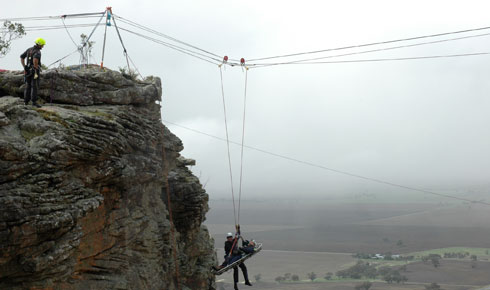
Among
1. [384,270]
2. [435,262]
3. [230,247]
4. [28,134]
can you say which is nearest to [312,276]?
[384,270]

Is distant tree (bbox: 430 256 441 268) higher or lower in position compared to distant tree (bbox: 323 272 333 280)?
higher

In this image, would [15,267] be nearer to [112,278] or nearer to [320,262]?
[112,278]

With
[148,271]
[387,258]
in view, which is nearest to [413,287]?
[387,258]

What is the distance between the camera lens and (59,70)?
1745 centimetres

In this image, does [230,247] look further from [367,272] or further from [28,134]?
[367,272]

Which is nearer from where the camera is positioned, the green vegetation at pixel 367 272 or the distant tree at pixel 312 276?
the green vegetation at pixel 367 272

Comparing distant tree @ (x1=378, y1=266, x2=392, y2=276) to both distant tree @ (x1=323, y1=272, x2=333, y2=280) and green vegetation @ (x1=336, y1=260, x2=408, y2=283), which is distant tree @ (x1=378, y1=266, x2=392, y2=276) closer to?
green vegetation @ (x1=336, y1=260, x2=408, y2=283)

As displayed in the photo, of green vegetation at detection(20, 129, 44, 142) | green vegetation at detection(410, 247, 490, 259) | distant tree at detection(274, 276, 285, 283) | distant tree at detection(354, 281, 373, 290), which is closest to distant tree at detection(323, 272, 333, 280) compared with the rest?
distant tree at detection(354, 281, 373, 290)

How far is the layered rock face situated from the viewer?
13250 millimetres

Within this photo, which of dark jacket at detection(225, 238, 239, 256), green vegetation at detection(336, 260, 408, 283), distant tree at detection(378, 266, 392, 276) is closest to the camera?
dark jacket at detection(225, 238, 239, 256)

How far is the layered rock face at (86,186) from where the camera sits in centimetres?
1325

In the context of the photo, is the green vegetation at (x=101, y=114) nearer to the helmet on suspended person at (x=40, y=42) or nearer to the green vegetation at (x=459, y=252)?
the helmet on suspended person at (x=40, y=42)

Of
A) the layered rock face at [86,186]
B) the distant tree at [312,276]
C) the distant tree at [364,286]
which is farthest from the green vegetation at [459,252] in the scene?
the layered rock face at [86,186]

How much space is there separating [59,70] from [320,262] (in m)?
173
